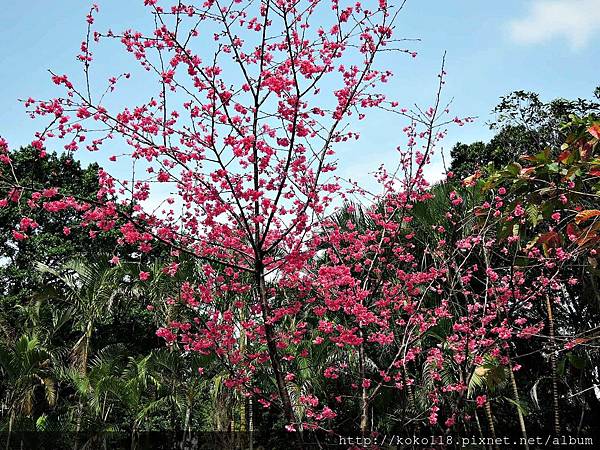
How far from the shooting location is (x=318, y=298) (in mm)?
5055

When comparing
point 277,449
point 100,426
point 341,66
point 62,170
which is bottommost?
point 277,449

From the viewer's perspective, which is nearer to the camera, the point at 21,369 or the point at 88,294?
the point at 21,369

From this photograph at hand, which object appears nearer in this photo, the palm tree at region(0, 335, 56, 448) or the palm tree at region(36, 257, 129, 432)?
the palm tree at region(0, 335, 56, 448)

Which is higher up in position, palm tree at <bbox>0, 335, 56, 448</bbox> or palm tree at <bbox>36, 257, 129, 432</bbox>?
palm tree at <bbox>36, 257, 129, 432</bbox>

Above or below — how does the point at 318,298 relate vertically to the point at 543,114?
A: below

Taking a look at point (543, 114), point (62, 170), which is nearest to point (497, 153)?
point (543, 114)

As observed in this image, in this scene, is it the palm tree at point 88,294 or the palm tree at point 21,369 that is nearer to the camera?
the palm tree at point 21,369

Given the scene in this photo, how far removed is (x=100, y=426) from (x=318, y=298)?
6133 mm

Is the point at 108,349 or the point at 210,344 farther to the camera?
the point at 108,349

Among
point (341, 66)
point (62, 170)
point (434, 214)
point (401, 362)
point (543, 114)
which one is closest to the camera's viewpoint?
point (341, 66)

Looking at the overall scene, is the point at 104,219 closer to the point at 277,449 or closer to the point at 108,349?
the point at 108,349

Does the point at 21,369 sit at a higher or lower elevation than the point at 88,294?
lower

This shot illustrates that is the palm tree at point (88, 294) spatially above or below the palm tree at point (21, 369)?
above

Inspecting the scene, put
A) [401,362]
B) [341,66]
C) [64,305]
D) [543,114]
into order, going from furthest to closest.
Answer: [64,305] → [543,114] → [401,362] → [341,66]
